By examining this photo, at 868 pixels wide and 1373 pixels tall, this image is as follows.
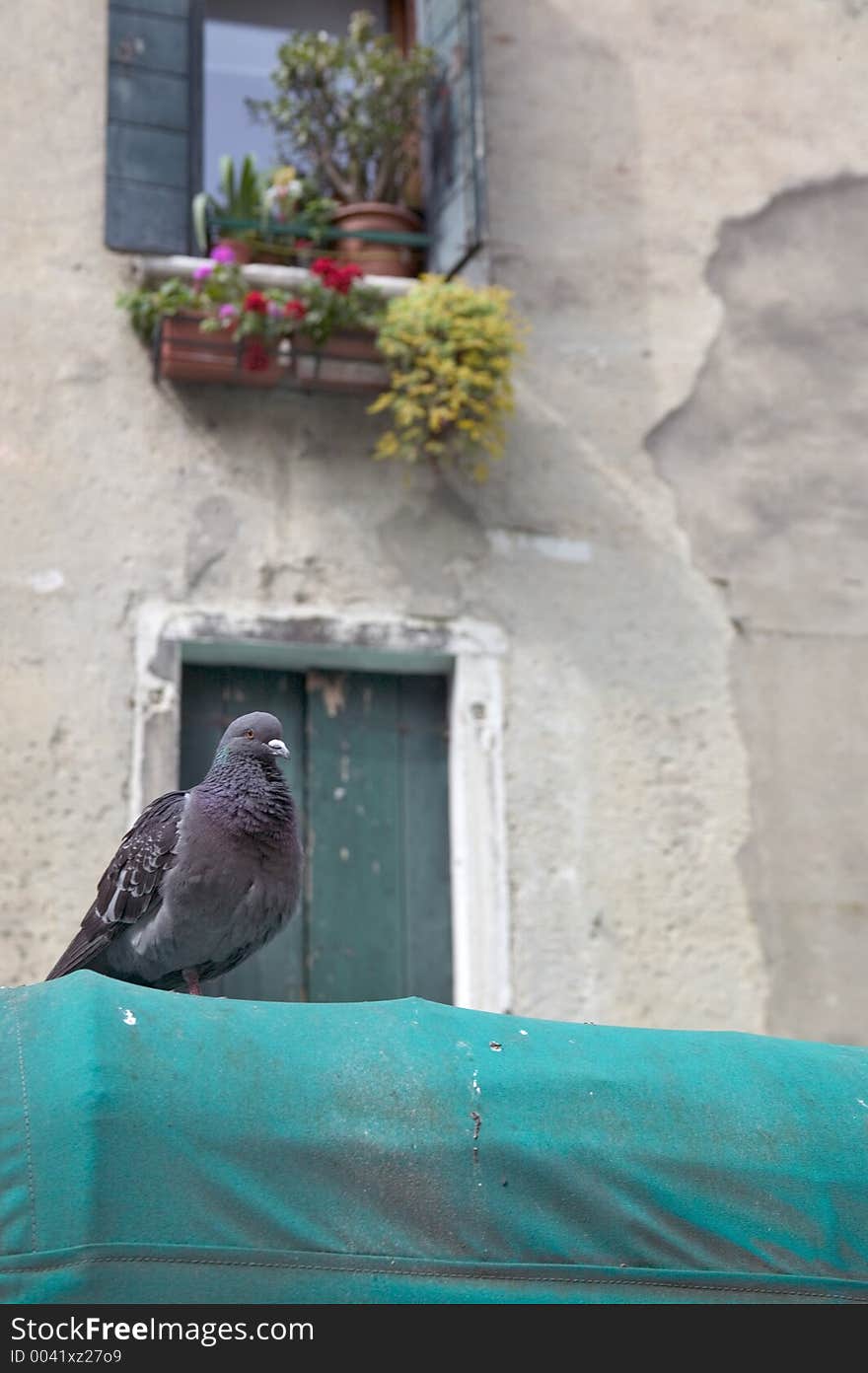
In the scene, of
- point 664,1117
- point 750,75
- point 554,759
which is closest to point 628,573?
point 554,759

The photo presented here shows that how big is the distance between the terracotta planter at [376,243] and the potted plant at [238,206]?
1.15 ft

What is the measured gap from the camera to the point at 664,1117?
3.04 m

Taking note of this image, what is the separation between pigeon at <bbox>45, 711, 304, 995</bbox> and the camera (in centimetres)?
423

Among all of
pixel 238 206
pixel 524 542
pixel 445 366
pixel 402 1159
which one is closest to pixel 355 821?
pixel 524 542

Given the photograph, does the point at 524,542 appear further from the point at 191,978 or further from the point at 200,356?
the point at 191,978

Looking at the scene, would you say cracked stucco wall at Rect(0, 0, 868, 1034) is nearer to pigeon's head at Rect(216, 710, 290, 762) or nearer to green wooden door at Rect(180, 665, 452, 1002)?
green wooden door at Rect(180, 665, 452, 1002)

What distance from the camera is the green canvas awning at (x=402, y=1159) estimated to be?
2.64 metres

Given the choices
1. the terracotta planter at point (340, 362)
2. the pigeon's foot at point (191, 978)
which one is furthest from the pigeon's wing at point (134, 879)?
the terracotta planter at point (340, 362)

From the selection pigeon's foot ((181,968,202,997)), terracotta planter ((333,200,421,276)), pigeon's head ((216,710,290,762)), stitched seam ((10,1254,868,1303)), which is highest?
terracotta planter ((333,200,421,276))

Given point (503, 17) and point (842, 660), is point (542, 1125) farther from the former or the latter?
point (503, 17)

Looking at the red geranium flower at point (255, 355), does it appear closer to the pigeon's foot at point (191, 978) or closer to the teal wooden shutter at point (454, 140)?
the teal wooden shutter at point (454, 140)

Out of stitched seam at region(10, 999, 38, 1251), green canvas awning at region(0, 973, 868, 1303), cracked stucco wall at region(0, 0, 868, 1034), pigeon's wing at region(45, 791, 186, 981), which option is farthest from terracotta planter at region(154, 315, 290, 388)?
stitched seam at region(10, 999, 38, 1251)

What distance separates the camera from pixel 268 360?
6.54 meters

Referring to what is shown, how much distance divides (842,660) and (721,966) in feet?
4.45
